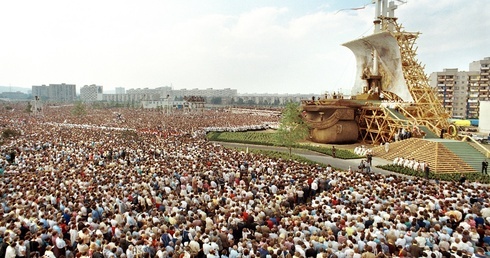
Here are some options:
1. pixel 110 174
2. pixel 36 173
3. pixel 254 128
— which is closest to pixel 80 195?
pixel 110 174

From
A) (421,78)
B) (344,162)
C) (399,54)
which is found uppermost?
(399,54)

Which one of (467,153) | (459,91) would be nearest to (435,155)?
(467,153)

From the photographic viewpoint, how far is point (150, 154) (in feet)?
87.0

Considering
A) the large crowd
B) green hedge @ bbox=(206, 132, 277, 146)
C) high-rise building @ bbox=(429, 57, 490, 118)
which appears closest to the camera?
the large crowd

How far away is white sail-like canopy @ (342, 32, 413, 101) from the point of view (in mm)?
36969

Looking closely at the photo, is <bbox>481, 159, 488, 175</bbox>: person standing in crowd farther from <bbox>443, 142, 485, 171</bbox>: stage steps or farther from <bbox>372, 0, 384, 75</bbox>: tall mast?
<bbox>372, 0, 384, 75</bbox>: tall mast

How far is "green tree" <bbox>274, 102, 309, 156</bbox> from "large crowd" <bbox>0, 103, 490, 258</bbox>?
32.7 feet

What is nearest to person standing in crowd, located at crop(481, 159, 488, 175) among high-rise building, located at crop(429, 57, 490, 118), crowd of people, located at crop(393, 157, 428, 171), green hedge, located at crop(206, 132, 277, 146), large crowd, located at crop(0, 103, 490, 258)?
crowd of people, located at crop(393, 157, 428, 171)

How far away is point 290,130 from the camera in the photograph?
102 ft

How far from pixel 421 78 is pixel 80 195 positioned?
35105mm

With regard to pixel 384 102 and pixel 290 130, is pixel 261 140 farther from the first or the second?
pixel 384 102

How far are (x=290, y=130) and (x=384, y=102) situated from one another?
11500 millimetres

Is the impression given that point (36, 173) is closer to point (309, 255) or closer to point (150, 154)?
point (150, 154)

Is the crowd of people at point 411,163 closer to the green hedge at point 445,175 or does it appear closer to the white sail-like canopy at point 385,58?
the green hedge at point 445,175
